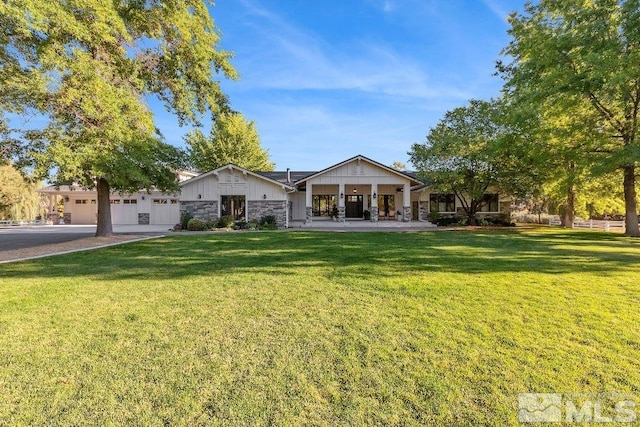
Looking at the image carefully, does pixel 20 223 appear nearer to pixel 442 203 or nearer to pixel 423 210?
pixel 423 210

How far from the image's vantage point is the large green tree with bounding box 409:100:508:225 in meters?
19.9

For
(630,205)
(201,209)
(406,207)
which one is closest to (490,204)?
(406,207)

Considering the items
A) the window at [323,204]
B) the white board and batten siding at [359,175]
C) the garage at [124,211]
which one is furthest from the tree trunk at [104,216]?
the window at [323,204]

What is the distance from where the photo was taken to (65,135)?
10.4m

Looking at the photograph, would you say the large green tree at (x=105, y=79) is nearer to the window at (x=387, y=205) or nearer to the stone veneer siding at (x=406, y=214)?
the stone veneer siding at (x=406, y=214)

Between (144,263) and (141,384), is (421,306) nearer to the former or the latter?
(141,384)

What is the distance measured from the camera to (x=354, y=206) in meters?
27.7

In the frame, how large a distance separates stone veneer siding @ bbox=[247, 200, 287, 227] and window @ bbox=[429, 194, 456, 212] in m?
12.4

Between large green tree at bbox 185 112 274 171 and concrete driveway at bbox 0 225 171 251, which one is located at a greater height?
large green tree at bbox 185 112 274 171

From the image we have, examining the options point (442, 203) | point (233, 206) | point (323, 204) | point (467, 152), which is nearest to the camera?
point (467, 152)

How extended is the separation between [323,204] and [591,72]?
1889 cm

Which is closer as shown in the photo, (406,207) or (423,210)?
(406,207)

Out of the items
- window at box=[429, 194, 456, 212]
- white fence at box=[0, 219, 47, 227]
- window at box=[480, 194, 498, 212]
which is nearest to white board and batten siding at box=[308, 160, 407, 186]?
window at box=[429, 194, 456, 212]

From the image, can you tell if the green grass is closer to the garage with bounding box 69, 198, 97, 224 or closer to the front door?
the front door
